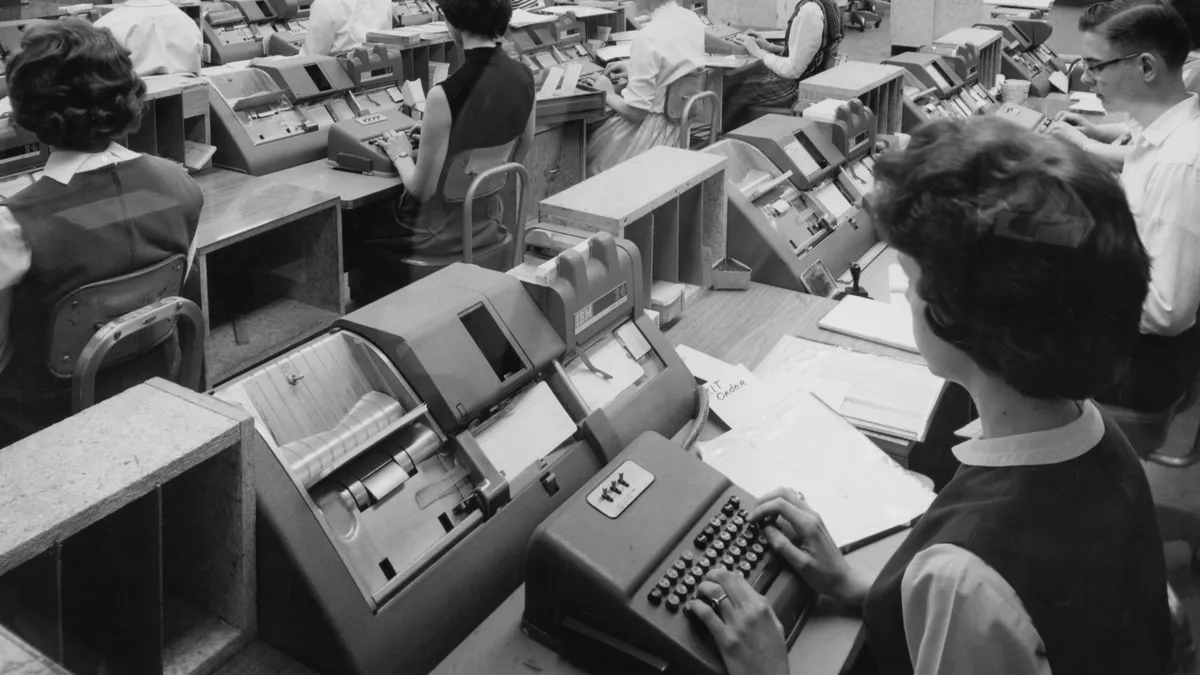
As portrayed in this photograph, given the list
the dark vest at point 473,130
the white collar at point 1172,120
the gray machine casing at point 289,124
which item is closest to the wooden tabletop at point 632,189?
the dark vest at point 473,130

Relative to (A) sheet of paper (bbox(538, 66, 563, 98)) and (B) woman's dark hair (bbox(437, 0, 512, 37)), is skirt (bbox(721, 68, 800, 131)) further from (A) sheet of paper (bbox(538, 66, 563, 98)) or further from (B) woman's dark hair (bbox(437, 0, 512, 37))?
(B) woman's dark hair (bbox(437, 0, 512, 37))

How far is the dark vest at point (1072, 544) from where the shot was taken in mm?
1069

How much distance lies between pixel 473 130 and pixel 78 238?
143 cm

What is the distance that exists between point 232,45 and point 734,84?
3563mm

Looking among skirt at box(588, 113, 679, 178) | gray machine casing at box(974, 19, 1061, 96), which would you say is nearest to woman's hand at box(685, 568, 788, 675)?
skirt at box(588, 113, 679, 178)

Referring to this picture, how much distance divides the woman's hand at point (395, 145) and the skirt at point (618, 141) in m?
1.46

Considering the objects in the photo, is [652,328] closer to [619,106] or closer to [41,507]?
[41,507]

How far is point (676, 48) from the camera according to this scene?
16.1ft

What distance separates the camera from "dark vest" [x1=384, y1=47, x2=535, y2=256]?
11.0ft

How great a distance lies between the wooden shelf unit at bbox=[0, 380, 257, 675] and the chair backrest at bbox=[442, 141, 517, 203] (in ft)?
7.26

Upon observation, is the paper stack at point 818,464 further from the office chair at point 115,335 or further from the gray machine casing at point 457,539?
the office chair at point 115,335

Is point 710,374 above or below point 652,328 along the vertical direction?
below

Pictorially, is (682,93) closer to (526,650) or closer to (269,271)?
(269,271)

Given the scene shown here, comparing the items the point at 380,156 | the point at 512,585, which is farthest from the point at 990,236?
the point at 380,156
